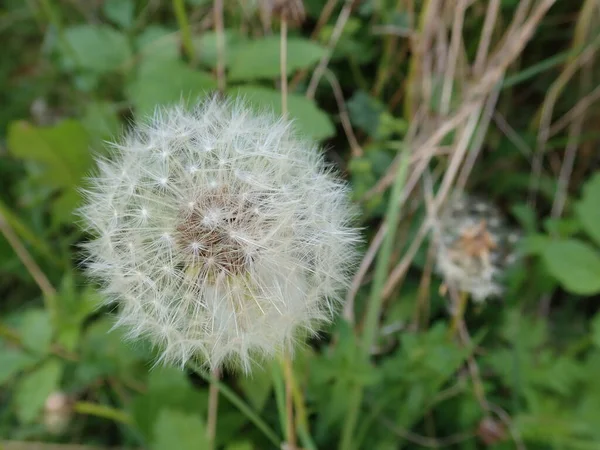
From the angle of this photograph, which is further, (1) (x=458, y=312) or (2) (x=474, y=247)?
(1) (x=458, y=312)

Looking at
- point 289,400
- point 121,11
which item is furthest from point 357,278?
point 121,11

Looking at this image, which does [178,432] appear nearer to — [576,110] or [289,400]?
[289,400]

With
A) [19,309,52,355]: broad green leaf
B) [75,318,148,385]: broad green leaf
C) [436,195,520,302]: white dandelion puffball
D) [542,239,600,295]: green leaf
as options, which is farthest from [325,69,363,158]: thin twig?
[19,309,52,355]: broad green leaf

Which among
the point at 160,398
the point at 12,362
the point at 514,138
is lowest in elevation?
the point at 160,398

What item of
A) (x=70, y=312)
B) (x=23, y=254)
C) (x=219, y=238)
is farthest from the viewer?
(x=23, y=254)

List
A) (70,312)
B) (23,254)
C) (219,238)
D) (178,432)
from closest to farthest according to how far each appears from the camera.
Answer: (219,238)
(178,432)
(70,312)
(23,254)

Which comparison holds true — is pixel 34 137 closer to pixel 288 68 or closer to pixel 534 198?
pixel 288 68

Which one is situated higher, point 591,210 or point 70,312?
point 591,210
